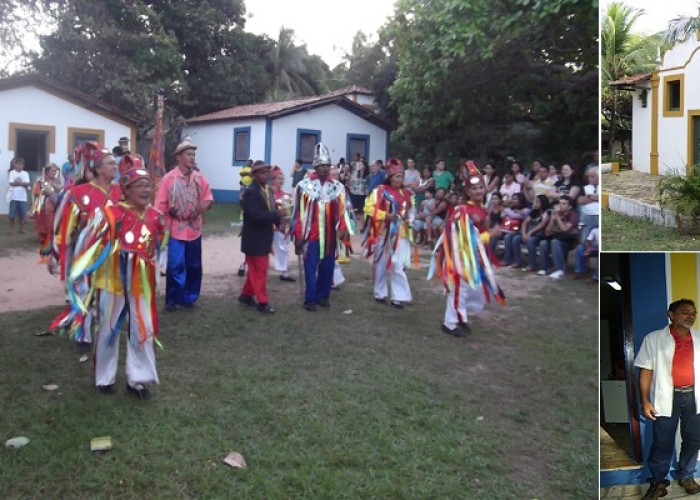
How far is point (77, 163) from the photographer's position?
3836 millimetres

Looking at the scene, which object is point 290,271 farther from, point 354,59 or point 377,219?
point 354,59

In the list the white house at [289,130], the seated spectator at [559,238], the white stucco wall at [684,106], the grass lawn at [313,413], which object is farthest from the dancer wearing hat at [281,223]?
the white stucco wall at [684,106]

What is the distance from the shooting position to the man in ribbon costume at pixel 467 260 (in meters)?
4.66

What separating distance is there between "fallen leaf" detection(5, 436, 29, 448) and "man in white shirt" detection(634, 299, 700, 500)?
2.34 metres

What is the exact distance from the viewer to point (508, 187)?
638 cm

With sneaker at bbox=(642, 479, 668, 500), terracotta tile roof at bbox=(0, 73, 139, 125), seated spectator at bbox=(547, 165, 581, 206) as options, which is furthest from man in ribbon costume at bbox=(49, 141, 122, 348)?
seated spectator at bbox=(547, 165, 581, 206)

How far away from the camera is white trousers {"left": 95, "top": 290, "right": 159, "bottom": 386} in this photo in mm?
3262

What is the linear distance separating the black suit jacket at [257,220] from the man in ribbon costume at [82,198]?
1274mm

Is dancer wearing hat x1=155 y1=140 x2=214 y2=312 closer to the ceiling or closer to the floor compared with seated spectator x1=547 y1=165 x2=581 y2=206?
closer to the floor

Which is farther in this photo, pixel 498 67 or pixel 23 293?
pixel 23 293

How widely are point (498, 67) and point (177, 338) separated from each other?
2.60 meters

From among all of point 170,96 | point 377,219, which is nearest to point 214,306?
point 377,219

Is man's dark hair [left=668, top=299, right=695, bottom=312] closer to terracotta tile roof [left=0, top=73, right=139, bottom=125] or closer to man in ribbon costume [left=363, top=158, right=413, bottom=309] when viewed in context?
terracotta tile roof [left=0, top=73, right=139, bottom=125]

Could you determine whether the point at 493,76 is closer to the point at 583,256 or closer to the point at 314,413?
the point at 314,413
